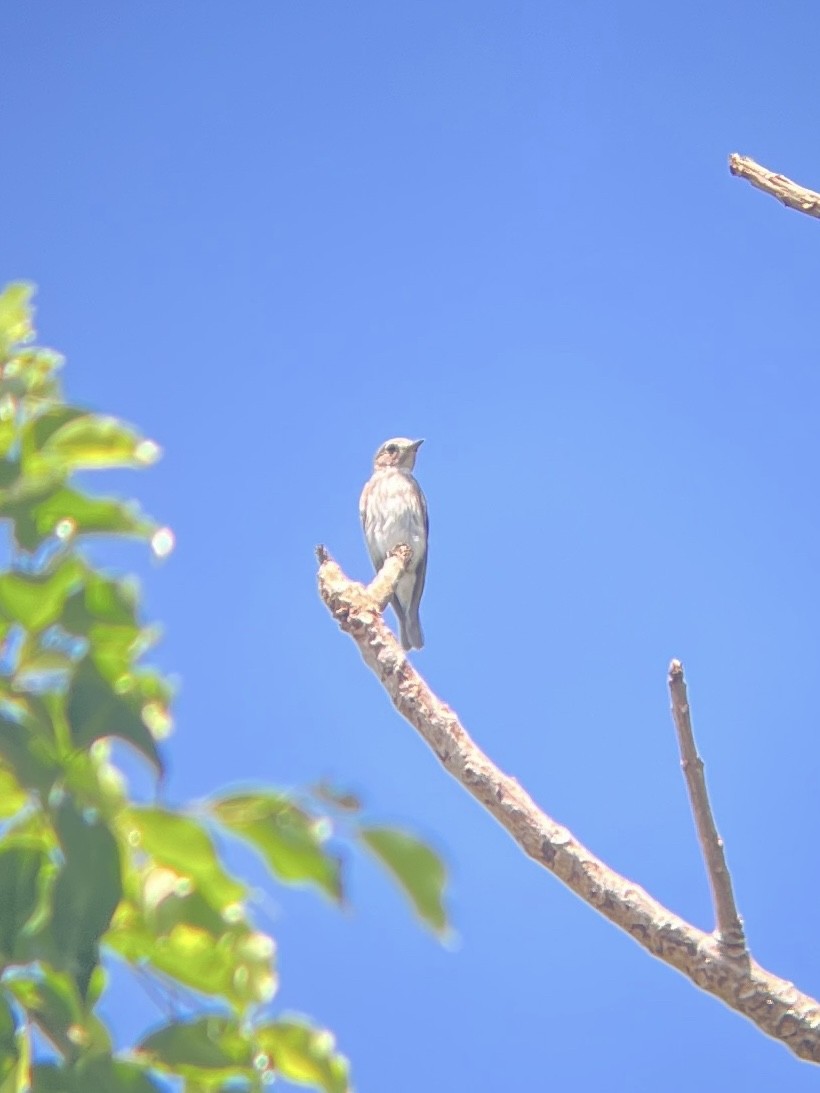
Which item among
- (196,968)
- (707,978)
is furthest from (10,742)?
(707,978)

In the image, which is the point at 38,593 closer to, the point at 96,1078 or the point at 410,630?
the point at 96,1078

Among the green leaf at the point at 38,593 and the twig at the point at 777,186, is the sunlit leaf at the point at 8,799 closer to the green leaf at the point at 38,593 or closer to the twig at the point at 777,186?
the green leaf at the point at 38,593

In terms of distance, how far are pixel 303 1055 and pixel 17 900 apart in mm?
205

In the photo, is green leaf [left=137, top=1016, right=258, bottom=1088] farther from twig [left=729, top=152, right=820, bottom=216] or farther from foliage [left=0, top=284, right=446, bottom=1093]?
twig [left=729, top=152, right=820, bottom=216]

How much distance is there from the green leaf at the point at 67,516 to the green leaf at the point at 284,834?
0.15 meters

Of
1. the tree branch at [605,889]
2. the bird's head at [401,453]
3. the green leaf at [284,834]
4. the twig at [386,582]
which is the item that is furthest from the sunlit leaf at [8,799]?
the bird's head at [401,453]

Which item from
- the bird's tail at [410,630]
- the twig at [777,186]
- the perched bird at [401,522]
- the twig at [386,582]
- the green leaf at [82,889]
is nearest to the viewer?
the green leaf at [82,889]

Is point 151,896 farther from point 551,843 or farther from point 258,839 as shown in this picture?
point 551,843

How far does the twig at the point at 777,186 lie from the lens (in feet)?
14.1

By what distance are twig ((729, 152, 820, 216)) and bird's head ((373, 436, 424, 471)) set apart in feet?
22.7

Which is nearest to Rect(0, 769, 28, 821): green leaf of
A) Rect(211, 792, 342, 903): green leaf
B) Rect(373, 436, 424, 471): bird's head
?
Rect(211, 792, 342, 903): green leaf

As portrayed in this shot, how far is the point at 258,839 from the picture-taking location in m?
0.60

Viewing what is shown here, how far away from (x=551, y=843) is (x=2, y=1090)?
2733 millimetres

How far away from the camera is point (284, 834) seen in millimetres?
603
